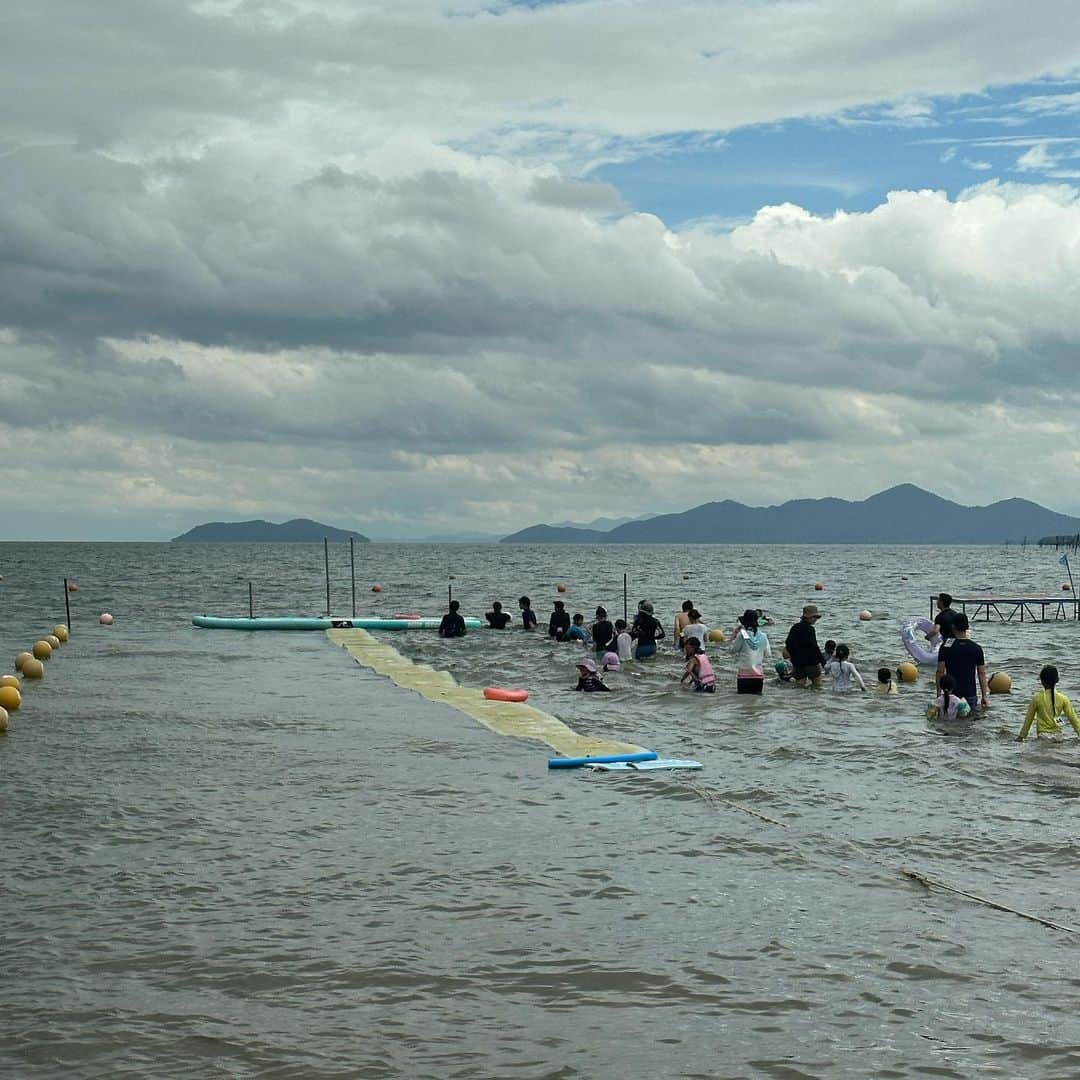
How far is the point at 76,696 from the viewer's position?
26469 millimetres

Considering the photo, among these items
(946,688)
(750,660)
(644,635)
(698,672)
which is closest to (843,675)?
(750,660)

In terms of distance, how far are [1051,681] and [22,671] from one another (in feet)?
77.0

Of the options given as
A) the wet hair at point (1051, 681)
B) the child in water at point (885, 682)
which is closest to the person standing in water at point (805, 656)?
the child in water at point (885, 682)

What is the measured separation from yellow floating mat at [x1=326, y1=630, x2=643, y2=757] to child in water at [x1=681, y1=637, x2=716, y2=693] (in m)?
3.97

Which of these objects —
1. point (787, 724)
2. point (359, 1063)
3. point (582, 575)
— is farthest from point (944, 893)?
point (582, 575)

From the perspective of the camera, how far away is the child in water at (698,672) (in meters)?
25.6

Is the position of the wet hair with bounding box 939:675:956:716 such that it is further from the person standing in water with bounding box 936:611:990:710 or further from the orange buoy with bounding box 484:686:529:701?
the orange buoy with bounding box 484:686:529:701

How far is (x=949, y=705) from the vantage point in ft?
71.1

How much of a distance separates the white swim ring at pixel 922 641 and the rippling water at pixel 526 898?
32.6 ft

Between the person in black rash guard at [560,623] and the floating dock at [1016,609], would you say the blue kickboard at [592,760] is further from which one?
the floating dock at [1016,609]

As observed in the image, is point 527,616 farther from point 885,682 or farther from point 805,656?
point 885,682

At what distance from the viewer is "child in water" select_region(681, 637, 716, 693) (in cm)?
2559

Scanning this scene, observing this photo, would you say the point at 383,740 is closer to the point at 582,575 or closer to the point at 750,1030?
the point at 750,1030

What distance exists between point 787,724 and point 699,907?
1119 centimetres
